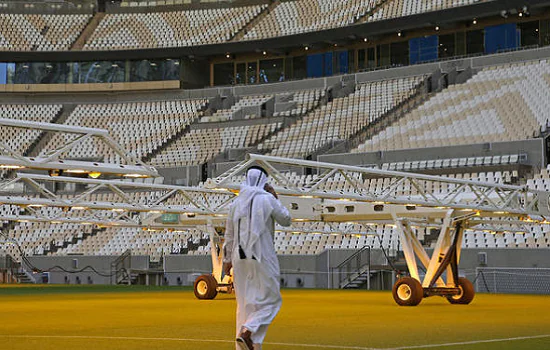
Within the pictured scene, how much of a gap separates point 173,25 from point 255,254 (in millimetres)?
59438

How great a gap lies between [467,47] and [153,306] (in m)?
37.3

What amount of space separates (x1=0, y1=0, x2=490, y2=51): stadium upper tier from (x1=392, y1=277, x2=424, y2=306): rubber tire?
124 ft

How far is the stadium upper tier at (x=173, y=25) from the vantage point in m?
62.9

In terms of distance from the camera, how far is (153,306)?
24516 mm

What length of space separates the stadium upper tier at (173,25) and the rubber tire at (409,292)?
37.8 meters

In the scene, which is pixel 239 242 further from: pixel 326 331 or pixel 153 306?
pixel 153 306

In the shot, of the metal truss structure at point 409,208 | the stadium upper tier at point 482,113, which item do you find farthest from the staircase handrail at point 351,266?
the metal truss structure at point 409,208

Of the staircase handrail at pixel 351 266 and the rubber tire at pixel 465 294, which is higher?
the rubber tire at pixel 465 294

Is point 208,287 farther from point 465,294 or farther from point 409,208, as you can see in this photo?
point 465,294

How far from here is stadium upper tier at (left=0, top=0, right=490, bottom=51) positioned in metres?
62.9

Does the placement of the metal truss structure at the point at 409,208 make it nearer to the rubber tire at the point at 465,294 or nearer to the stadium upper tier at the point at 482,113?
the rubber tire at the point at 465,294

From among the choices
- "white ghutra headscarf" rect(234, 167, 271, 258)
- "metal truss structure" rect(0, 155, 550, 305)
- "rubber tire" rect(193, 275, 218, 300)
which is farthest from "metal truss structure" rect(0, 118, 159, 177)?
"rubber tire" rect(193, 275, 218, 300)

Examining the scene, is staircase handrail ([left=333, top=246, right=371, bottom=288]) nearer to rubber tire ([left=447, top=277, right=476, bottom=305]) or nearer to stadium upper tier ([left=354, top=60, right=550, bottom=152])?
stadium upper tier ([left=354, top=60, right=550, bottom=152])

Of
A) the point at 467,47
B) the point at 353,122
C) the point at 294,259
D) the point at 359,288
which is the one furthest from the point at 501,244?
the point at 467,47
